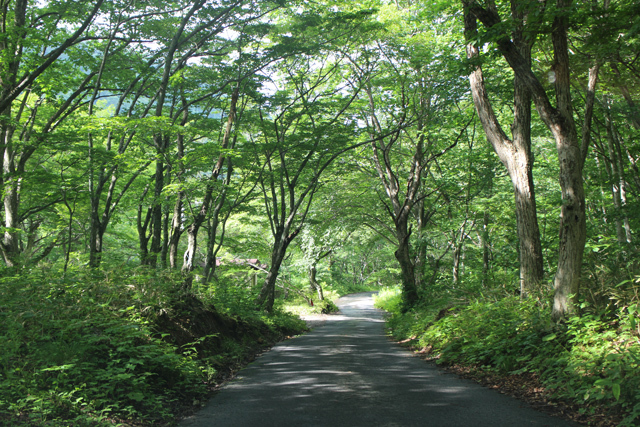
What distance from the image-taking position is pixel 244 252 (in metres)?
21.5

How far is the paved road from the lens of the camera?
4266mm

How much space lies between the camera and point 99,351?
5262mm

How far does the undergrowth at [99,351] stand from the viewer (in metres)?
4.07

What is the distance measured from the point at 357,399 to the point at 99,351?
329 cm

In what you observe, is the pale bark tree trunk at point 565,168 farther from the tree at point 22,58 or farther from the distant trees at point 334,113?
the tree at point 22,58

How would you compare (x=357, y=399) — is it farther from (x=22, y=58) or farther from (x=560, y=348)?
(x=22, y=58)

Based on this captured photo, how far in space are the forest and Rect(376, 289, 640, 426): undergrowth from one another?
3cm

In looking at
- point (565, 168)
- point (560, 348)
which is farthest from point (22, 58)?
point (560, 348)

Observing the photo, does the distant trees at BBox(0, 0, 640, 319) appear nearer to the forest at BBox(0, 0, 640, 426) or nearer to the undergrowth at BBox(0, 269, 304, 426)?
the forest at BBox(0, 0, 640, 426)

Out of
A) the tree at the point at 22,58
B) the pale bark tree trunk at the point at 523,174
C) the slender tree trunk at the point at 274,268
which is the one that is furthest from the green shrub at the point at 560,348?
the tree at the point at 22,58

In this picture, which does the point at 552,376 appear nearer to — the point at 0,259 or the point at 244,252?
the point at 0,259

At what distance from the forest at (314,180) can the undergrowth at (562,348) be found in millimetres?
35

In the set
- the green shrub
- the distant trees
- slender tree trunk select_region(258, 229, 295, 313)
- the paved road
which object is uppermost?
the distant trees

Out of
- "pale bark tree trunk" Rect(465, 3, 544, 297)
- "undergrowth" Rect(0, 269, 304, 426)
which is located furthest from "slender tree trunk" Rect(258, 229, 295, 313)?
"pale bark tree trunk" Rect(465, 3, 544, 297)
